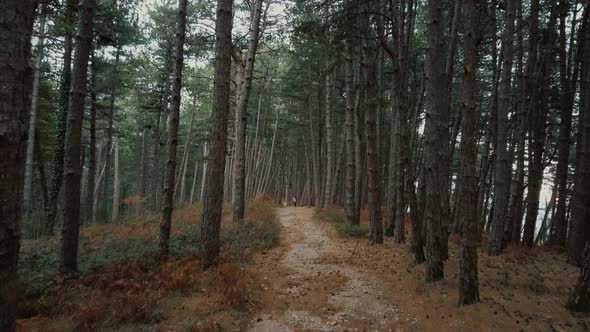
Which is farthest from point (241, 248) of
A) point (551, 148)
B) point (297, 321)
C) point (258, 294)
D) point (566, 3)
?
point (551, 148)

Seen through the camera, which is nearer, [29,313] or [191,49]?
[29,313]

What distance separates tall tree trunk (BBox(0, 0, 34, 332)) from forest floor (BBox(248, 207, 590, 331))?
365cm

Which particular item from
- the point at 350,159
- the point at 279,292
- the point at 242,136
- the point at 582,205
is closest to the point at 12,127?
the point at 279,292

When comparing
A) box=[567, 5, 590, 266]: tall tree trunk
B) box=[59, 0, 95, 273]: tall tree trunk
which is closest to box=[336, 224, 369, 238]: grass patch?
box=[567, 5, 590, 266]: tall tree trunk

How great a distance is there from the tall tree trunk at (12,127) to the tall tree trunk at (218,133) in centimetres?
514

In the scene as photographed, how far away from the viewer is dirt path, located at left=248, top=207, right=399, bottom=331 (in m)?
5.09

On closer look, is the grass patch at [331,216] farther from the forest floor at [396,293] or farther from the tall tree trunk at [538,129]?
the tall tree trunk at [538,129]

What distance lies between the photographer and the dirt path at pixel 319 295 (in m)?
5.09

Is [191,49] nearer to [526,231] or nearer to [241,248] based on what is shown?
[241,248]

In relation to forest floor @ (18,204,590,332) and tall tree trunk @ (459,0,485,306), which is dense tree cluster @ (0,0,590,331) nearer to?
tall tree trunk @ (459,0,485,306)

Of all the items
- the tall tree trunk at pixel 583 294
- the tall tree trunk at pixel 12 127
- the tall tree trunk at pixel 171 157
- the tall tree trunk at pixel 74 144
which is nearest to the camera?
the tall tree trunk at pixel 12 127

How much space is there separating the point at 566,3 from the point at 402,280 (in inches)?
386

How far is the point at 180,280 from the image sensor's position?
575 cm

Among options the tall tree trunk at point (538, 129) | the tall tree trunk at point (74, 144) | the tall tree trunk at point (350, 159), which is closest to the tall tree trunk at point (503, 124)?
the tall tree trunk at point (538, 129)
